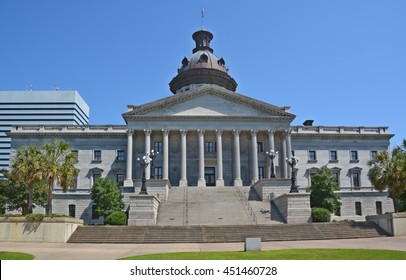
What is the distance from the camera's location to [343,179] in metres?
63.7

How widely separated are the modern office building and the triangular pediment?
10339 centimetres

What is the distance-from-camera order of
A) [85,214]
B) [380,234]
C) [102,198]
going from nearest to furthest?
[380,234]
[102,198]
[85,214]

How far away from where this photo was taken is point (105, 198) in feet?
154

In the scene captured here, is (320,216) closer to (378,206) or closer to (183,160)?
(183,160)

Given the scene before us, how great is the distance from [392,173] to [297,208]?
28.4 feet

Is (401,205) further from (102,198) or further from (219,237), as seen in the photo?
(102,198)

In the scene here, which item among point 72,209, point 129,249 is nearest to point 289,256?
point 129,249

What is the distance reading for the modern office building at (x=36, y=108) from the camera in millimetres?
152000

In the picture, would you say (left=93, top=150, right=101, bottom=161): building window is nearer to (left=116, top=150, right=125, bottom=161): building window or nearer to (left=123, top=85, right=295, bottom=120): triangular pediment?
(left=116, top=150, right=125, bottom=161): building window

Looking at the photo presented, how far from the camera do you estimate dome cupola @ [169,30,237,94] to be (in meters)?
75.5

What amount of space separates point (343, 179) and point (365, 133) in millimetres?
8363

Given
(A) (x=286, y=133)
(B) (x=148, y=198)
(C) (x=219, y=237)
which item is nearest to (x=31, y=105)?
(A) (x=286, y=133)

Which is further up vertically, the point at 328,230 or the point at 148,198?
the point at 148,198

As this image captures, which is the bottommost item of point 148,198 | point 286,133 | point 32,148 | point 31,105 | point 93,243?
point 93,243
